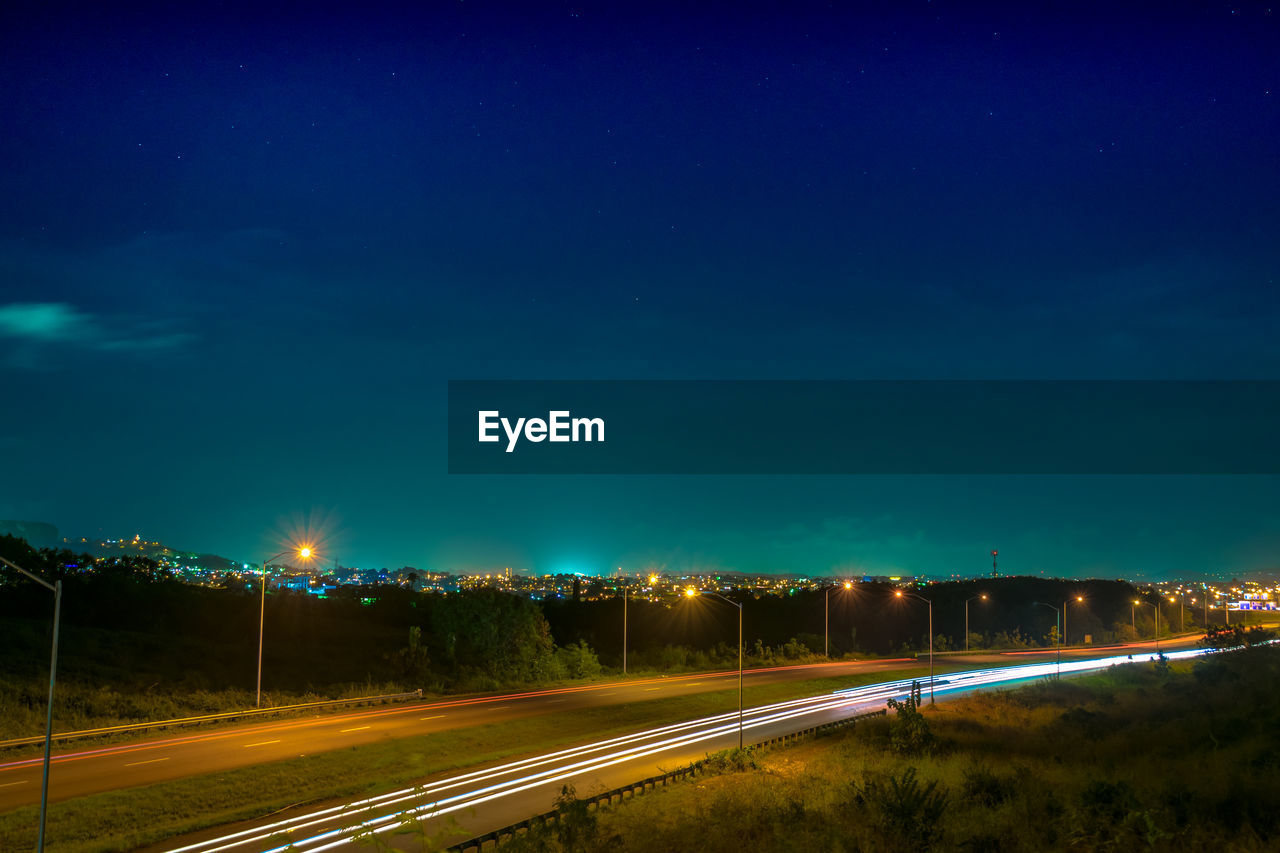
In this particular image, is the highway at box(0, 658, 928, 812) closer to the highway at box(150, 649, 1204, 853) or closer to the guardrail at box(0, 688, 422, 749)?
the guardrail at box(0, 688, 422, 749)

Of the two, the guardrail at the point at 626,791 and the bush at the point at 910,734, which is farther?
the bush at the point at 910,734

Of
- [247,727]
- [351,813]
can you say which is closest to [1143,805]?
[351,813]

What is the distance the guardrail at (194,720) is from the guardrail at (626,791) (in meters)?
20.5

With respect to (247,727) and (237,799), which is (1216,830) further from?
(247,727)

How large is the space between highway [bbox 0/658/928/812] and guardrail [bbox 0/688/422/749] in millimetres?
663

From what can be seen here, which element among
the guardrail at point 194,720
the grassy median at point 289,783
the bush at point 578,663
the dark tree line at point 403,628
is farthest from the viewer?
the bush at point 578,663

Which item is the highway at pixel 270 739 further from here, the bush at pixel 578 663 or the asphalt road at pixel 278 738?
the bush at pixel 578 663

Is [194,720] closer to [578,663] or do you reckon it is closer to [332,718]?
[332,718]

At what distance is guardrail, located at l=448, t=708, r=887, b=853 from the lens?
64.5 ft

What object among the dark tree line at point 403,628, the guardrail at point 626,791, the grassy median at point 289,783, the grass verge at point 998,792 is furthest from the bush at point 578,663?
the grass verge at point 998,792

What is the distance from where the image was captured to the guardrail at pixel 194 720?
32.7 m

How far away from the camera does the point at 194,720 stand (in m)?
38.5

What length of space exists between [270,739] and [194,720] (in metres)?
5.32

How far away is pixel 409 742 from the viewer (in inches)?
1377
